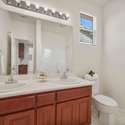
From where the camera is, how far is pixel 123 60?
2977 millimetres

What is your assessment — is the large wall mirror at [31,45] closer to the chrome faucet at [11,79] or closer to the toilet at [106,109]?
the chrome faucet at [11,79]

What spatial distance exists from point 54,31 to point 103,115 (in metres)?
1.80

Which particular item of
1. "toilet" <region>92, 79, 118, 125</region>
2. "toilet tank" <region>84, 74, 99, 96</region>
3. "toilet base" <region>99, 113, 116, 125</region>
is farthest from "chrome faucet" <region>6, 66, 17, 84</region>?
"toilet base" <region>99, 113, 116, 125</region>

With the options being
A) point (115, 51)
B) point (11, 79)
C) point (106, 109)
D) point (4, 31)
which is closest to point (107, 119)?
point (106, 109)

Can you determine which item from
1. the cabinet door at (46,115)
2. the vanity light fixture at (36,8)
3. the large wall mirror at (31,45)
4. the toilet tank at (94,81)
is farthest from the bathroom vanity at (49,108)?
the vanity light fixture at (36,8)

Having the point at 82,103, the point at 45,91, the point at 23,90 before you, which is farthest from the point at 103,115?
the point at 23,90

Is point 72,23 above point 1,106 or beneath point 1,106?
above

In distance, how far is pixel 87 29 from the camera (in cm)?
308

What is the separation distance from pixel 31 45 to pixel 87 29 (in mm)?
1418

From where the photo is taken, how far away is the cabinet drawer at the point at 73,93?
75.9 inches

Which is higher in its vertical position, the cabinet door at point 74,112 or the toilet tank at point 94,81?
the toilet tank at point 94,81

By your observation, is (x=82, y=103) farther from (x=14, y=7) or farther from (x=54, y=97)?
(x=14, y=7)

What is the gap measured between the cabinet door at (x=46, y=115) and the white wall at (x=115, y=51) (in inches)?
72.7

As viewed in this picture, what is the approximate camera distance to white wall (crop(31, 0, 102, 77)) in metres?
2.69
